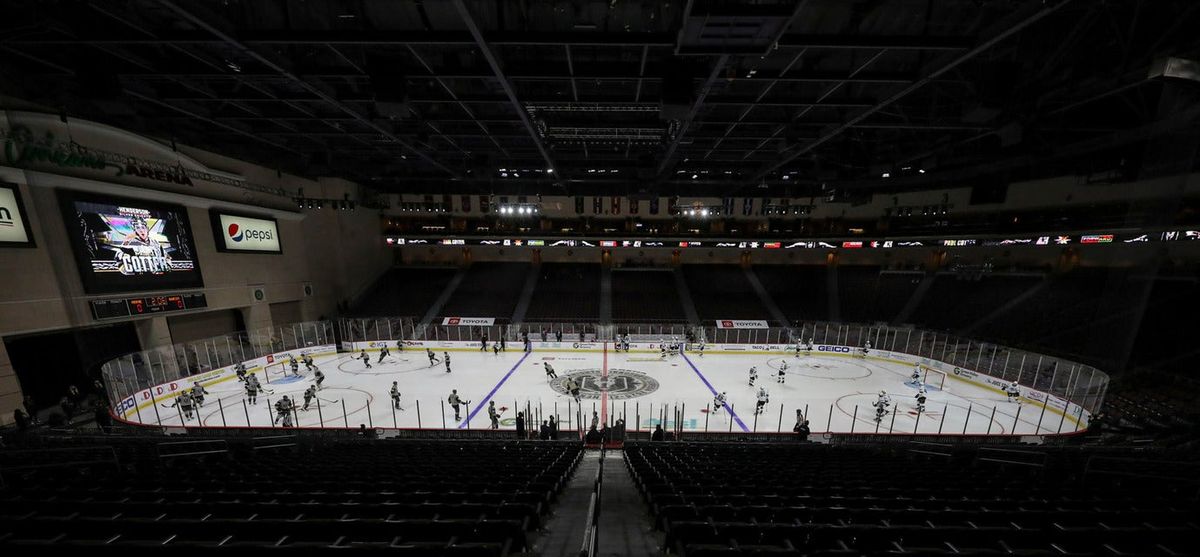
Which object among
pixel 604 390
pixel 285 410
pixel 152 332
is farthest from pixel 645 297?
pixel 152 332

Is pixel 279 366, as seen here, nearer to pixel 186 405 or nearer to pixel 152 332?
pixel 152 332

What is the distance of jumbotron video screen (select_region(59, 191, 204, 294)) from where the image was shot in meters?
16.5

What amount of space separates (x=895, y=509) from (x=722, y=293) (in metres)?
32.2

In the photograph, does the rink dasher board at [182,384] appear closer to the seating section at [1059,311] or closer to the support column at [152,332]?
the support column at [152,332]

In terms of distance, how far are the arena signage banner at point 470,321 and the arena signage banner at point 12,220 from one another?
19.6 metres

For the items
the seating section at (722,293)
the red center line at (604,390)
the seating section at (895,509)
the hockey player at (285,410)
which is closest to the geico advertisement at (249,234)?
the hockey player at (285,410)

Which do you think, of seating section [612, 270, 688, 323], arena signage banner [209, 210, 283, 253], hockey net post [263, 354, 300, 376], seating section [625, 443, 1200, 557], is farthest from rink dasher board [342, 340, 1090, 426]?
seating section [625, 443, 1200, 557]

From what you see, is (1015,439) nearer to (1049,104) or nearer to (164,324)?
(1049,104)

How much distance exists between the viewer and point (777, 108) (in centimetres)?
1584

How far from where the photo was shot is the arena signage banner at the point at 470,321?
31067mm

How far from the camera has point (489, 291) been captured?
36188mm

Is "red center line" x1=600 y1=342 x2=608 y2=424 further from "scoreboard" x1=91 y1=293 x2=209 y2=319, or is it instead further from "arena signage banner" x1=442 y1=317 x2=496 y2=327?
"scoreboard" x1=91 y1=293 x2=209 y2=319

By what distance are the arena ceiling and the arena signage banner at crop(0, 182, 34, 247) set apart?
3.55 m

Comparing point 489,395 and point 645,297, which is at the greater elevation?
point 645,297
